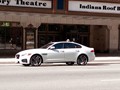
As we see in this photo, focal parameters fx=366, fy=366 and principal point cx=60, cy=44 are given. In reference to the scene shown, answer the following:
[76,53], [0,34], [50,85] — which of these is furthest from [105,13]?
[50,85]

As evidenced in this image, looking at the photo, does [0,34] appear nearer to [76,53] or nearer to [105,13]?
[105,13]

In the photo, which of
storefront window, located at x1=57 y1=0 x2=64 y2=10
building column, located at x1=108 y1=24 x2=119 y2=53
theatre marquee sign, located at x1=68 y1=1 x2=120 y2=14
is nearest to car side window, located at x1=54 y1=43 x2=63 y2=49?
storefront window, located at x1=57 y1=0 x2=64 y2=10

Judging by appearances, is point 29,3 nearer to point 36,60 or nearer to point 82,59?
point 82,59

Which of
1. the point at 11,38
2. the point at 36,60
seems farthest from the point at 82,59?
the point at 11,38

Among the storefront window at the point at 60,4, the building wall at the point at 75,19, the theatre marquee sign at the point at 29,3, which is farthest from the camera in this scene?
the storefront window at the point at 60,4

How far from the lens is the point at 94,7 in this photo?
3744 cm

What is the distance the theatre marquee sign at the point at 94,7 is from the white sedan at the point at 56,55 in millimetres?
12938

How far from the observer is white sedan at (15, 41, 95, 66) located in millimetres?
22172

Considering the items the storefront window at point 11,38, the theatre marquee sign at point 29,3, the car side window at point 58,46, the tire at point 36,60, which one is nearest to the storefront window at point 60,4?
the theatre marquee sign at point 29,3

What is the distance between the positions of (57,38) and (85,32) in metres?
3.89

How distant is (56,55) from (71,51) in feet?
3.64

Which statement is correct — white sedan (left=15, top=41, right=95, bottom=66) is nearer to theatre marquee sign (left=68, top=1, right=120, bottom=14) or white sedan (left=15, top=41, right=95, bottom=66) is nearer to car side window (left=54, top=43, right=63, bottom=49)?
car side window (left=54, top=43, right=63, bottom=49)

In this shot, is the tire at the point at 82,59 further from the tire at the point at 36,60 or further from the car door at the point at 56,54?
the tire at the point at 36,60

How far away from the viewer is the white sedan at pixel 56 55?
72.7 ft
